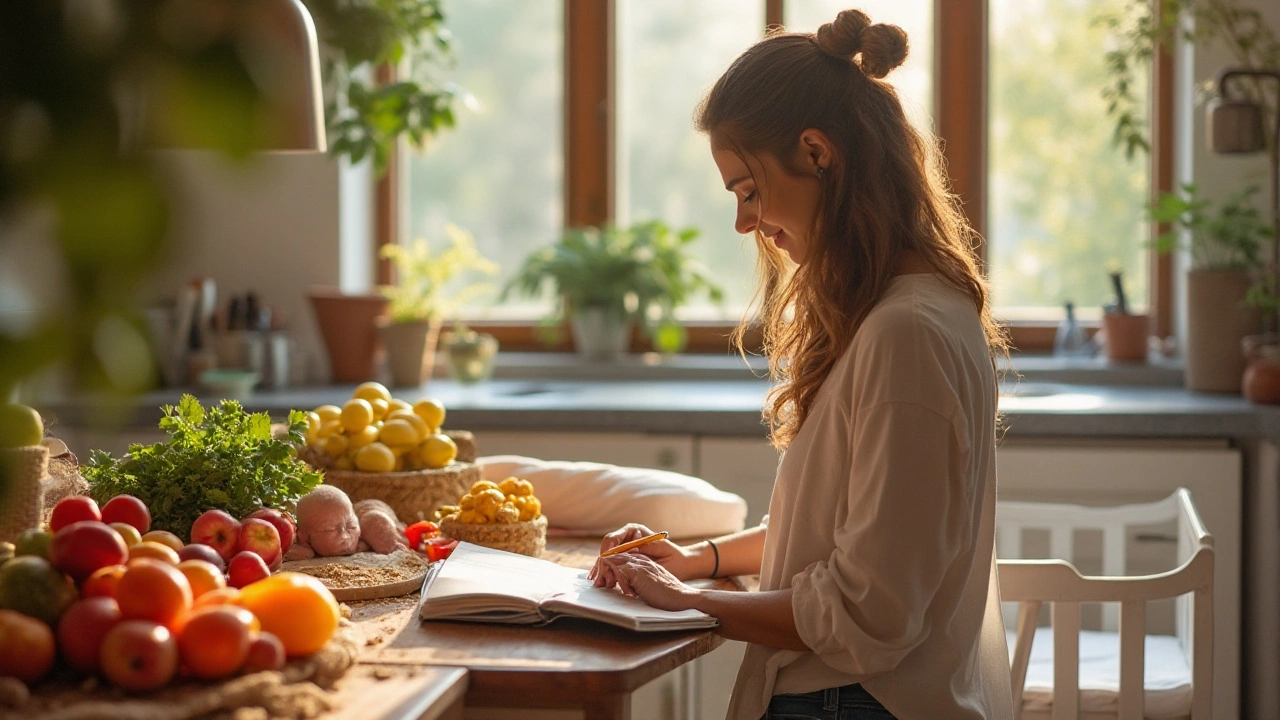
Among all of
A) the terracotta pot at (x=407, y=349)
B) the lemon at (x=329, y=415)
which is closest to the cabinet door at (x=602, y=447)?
the terracotta pot at (x=407, y=349)

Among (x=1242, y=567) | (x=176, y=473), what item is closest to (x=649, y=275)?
(x=1242, y=567)

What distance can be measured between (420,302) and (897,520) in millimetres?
2457

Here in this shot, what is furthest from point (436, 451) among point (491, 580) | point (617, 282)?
point (617, 282)

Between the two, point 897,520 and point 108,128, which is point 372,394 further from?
point 108,128

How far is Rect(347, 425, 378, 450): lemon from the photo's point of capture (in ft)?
6.07

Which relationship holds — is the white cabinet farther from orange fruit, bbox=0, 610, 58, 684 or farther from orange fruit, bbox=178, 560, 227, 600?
orange fruit, bbox=0, 610, 58, 684

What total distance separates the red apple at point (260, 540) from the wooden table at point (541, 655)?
123 mm

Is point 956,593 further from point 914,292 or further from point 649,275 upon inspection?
point 649,275

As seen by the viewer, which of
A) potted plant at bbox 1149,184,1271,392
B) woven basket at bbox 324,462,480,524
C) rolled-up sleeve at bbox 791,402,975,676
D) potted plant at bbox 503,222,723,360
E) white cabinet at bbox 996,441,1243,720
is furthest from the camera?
potted plant at bbox 503,222,723,360

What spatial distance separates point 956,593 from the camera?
1320 mm

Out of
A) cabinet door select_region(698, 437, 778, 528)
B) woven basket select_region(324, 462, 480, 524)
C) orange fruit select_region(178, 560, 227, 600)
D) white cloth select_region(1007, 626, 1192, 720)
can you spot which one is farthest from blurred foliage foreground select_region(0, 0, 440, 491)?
cabinet door select_region(698, 437, 778, 528)

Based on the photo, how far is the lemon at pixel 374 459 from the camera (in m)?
1.83

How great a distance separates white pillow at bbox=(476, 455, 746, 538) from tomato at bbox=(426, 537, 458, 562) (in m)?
0.30

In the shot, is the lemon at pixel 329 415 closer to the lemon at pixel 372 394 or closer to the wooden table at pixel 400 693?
the lemon at pixel 372 394
